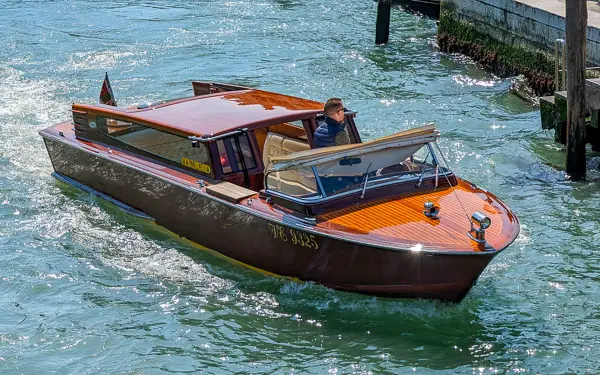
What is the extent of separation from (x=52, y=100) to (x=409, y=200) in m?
9.73

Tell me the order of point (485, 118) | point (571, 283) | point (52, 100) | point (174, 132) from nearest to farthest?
point (571, 283)
point (174, 132)
point (485, 118)
point (52, 100)

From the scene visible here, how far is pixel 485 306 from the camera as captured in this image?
958 centimetres

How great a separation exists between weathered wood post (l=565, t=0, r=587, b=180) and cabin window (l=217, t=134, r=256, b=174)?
4729 mm

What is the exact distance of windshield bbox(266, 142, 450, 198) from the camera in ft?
31.4

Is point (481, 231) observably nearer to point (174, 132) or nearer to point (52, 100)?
point (174, 132)

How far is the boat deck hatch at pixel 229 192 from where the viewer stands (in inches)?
A: 393

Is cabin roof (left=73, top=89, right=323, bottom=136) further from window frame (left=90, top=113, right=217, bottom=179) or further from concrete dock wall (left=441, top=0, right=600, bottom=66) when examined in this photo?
concrete dock wall (left=441, top=0, right=600, bottom=66)

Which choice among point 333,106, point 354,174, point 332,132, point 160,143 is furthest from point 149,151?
point 354,174

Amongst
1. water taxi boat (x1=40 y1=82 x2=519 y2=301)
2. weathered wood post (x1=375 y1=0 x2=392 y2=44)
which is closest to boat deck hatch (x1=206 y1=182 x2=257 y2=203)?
water taxi boat (x1=40 y1=82 x2=519 y2=301)

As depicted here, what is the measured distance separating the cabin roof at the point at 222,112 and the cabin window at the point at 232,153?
0.13m

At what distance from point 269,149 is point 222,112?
71 cm

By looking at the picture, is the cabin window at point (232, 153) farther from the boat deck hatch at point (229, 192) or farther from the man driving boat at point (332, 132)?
the man driving boat at point (332, 132)

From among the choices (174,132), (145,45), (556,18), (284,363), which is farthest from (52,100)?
(284,363)

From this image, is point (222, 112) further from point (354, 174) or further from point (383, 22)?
point (383, 22)
